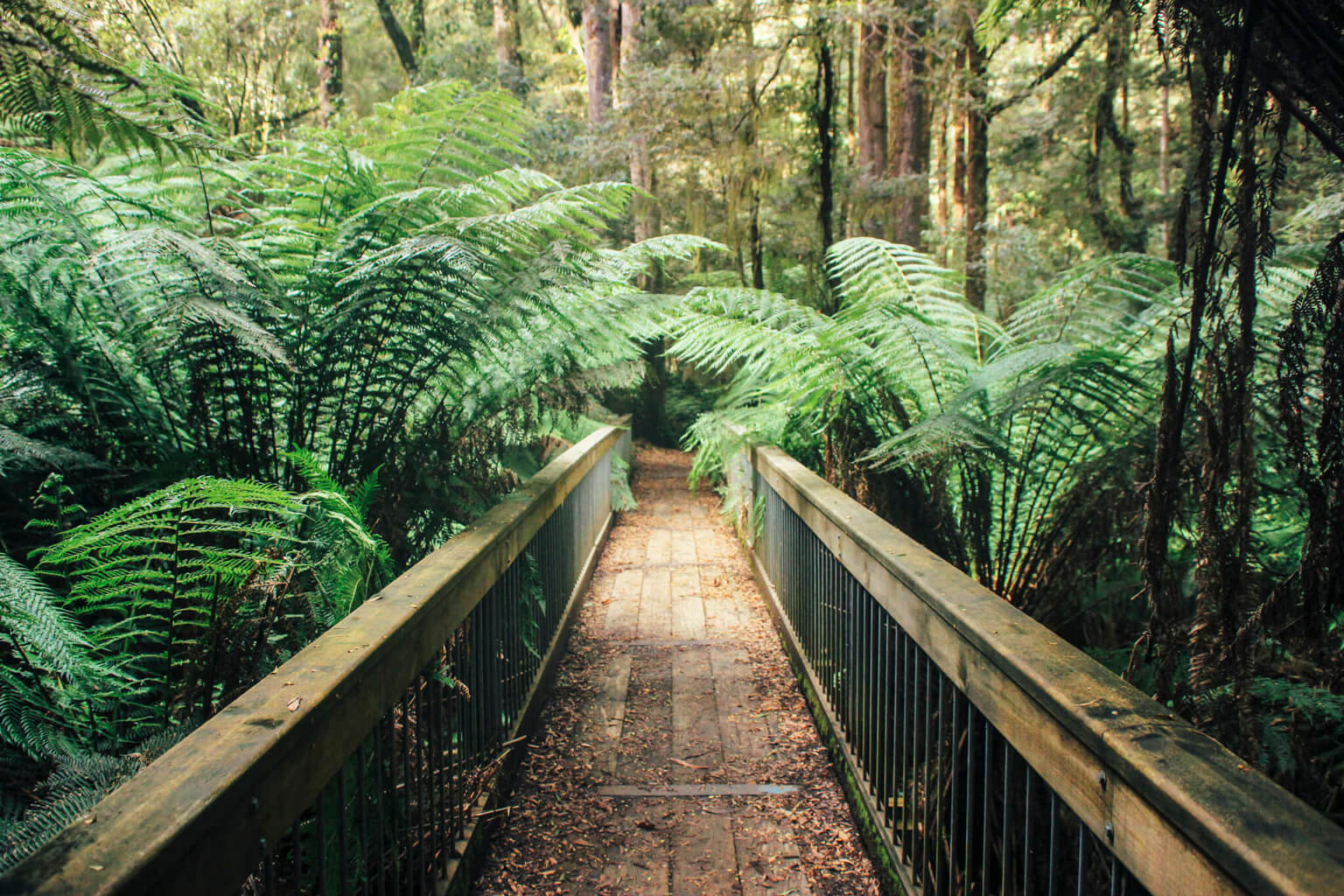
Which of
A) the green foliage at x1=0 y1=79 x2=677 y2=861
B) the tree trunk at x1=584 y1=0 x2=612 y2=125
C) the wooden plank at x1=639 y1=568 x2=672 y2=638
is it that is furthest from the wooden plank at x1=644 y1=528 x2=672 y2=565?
the tree trunk at x1=584 y1=0 x2=612 y2=125

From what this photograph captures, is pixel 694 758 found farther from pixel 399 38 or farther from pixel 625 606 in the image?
pixel 399 38

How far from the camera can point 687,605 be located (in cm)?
442

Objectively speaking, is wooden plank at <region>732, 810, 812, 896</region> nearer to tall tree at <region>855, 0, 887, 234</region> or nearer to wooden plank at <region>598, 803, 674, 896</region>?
wooden plank at <region>598, 803, 674, 896</region>

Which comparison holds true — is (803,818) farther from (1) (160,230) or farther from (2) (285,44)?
(2) (285,44)

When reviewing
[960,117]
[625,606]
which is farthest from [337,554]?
[960,117]

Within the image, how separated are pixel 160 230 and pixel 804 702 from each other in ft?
8.38

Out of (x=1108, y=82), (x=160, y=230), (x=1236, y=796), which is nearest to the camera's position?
(x=1236, y=796)

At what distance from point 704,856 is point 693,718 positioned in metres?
0.86

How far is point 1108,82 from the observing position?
10.6m

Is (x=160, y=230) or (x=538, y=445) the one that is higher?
(x=160, y=230)

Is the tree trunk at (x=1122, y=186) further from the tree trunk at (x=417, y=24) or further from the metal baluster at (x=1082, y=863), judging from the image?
the metal baluster at (x=1082, y=863)

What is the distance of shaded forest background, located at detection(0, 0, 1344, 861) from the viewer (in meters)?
1.27

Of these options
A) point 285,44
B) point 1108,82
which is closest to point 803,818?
point 1108,82

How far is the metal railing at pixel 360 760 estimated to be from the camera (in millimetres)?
727
